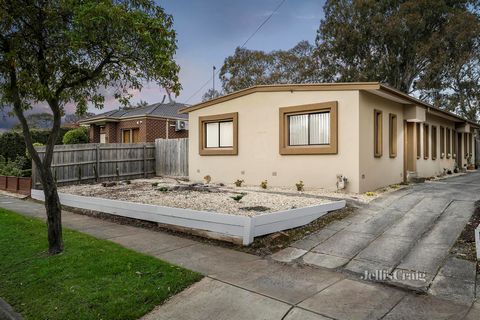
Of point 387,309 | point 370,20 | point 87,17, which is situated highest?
point 370,20

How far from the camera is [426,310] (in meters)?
3.98

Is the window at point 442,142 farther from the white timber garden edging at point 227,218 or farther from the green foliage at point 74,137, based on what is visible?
the green foliage at point 74,137

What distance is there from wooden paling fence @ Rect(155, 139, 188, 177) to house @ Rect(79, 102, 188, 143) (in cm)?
460

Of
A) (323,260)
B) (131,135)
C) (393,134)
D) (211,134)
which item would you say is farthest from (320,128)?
(131,135)

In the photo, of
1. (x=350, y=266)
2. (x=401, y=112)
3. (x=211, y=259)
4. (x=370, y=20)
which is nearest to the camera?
(x=350, y=266)

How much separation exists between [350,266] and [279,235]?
159cm

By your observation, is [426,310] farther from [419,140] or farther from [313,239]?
[419,140]

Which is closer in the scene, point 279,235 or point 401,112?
point 279,235

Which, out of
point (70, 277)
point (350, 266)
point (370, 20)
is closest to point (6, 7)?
point (70, 277)

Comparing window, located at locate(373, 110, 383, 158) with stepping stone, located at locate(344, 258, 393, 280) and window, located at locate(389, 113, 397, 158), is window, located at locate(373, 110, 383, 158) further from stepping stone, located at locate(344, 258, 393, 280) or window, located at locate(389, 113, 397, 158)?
stepping stone, located at locate(344, 258, 393, 280)

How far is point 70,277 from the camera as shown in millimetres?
5074

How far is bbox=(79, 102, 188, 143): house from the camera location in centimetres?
2364

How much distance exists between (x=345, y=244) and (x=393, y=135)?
8332 mm

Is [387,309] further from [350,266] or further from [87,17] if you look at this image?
[87,17]
